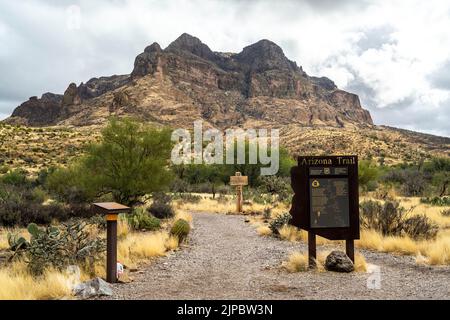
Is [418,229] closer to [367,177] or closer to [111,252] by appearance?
[111,252]

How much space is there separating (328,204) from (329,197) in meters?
0.14

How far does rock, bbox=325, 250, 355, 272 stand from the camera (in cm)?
870

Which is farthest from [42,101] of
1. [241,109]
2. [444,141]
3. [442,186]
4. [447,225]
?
[447,225]

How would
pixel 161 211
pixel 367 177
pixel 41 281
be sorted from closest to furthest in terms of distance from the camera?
pixel 41 281
pixel 161 211
pixel 367 177

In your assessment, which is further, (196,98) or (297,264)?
(196,98)

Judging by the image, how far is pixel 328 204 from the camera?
9.20m

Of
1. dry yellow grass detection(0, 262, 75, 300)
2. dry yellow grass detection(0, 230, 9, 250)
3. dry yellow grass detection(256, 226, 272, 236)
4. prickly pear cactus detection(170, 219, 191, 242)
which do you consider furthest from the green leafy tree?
dry yellow grass detection(0, 262, 75, 300)

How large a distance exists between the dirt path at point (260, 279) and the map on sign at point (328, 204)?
41.7 inches

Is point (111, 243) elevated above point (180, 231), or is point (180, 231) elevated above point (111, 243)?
point (111, 243)

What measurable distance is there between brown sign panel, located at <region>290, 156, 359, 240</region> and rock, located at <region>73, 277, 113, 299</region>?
4.10 meters

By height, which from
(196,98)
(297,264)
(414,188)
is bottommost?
(297,264)

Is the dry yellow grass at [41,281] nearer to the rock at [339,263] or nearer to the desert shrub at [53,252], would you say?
the desert shrub at [53,252]

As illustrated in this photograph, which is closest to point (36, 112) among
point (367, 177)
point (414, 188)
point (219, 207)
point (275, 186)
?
point (275, 186)
